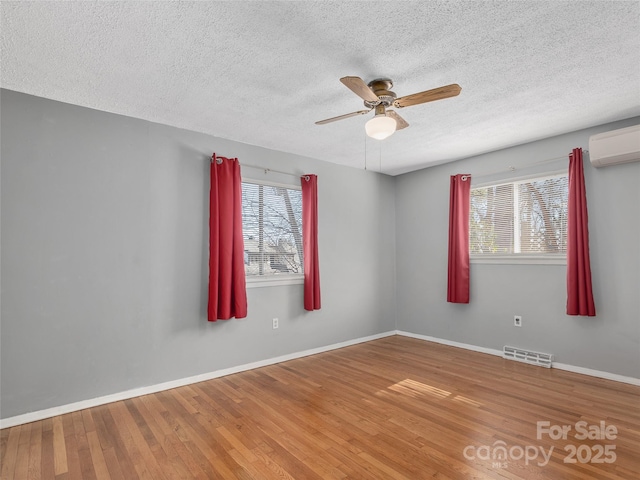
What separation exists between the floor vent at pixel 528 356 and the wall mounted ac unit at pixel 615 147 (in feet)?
6.90

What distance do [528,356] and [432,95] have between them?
329 cm

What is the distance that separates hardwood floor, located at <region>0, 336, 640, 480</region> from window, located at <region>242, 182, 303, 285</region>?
3.91 feet

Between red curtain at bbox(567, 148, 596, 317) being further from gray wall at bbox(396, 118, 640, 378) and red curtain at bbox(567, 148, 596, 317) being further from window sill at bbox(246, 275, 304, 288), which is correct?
window sill at bbox(246, 275, 304, 288)

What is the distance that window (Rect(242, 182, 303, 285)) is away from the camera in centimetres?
401

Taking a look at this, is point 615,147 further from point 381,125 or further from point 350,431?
point 350,431

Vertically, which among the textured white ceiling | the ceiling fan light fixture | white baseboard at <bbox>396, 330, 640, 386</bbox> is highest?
the textured white ceiling

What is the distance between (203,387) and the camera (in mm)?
3359

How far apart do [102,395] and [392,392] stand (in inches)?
99.1

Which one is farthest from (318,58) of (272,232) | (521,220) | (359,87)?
(521,220)

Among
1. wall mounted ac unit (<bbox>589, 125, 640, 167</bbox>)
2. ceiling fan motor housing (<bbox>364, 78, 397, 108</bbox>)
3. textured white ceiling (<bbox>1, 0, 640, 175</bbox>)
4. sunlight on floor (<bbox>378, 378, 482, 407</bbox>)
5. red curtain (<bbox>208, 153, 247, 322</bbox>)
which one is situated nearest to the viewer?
textured white ceiling (<bbox>1, 0, 640, 175</bbox>)

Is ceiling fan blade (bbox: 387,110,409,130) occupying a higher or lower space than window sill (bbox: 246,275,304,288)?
higher

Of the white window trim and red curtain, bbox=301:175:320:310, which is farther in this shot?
red curtain, bbox=301:175:320:310

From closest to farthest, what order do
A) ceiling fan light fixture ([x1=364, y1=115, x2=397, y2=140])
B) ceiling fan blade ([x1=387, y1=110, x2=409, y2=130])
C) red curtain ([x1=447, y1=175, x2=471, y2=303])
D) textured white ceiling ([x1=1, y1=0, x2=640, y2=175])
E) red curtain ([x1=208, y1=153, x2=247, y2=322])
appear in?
textured white ceiling ([x1=1, y1=0, x2=640, y2=175]), ceiling fan light fixture ([x1=364, y1=115, x2=397, y2=140]), ceiling fan blade ([x1=387, y1=110, x2=409, y2=130]), red curtain ([x1=208, y1=153, x2=247, y2=322]), red curtain ([x1=447, y1=175, x2=471, y2=303])

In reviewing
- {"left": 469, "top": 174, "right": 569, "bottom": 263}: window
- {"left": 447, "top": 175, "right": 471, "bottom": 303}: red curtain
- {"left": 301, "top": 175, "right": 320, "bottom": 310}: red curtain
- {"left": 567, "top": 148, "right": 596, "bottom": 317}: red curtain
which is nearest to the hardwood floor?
{"left": 567, "top": 148, "right": 596, "bottom": 317}: red curtain
